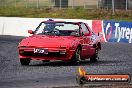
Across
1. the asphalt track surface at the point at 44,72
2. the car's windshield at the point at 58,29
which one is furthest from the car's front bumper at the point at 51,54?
the car's windshield at the point at 58,29

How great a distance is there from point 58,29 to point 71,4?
35.7m

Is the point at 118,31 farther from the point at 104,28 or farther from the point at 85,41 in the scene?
the point at 85,41

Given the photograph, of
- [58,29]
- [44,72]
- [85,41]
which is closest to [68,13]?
[58,29]

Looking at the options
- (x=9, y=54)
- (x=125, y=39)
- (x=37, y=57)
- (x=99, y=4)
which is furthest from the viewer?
(x=99, y=4)

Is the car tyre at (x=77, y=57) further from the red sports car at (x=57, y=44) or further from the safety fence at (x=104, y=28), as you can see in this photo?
the safety fence at (x=104, y=28)

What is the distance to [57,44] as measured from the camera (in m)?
17.9

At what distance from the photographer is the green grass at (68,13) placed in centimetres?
5144

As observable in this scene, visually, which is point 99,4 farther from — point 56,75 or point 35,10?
point 56,75

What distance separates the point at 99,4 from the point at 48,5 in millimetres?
5702

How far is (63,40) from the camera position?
59.7 ft

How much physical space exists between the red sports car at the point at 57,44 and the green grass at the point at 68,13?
3115 cm

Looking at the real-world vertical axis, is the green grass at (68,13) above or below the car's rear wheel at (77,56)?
below

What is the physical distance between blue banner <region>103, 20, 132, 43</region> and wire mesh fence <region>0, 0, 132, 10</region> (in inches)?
522

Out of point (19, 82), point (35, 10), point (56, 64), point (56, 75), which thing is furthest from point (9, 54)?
point (35, 10)
